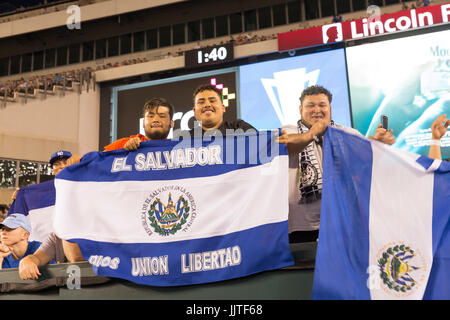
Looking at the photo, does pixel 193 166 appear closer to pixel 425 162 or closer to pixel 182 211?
pixel 182 211

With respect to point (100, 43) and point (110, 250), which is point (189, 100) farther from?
point (110, 250)

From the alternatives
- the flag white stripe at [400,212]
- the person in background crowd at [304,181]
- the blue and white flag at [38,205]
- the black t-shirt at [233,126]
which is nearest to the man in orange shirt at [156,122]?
the black t-shirt at [233,126]

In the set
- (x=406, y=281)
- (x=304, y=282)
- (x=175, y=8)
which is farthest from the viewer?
(x=175, y=8)

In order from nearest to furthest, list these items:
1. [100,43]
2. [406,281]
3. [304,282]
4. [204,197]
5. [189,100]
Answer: [406,281] → [304,282] → [204,197] → [189,100] → [100,43]

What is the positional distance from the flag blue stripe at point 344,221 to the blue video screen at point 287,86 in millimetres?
10171

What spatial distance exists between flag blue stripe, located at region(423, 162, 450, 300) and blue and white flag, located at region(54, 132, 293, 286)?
777mm

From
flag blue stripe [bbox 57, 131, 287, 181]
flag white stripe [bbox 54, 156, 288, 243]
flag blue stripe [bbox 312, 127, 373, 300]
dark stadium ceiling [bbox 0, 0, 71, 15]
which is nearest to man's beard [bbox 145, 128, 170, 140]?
flag blue stripe [bbox 57, 131, 287, 181]

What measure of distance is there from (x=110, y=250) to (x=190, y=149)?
880 millimetres

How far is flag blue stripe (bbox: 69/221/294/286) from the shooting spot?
9.02ft

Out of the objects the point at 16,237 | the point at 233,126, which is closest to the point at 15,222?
the point at 16,237

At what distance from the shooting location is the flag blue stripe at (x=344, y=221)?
2.42m

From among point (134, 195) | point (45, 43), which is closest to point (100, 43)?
point (45, 43)

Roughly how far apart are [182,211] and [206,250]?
31cm

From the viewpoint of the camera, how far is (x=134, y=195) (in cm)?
321
